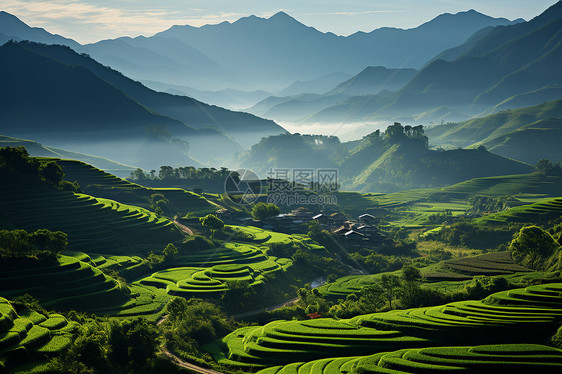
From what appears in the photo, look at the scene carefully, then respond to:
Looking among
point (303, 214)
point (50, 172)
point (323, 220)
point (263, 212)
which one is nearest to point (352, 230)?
point (323, 220)

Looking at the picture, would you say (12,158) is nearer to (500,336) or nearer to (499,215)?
(500,336)

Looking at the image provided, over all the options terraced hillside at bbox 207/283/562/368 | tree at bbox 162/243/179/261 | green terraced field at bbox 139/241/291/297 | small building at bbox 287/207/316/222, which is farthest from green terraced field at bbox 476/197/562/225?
tree at bbox 162/243/179/261

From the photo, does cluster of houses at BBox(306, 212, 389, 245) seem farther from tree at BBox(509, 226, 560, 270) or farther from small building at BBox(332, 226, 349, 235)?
tree at BBox(509, 226, 560, 270)

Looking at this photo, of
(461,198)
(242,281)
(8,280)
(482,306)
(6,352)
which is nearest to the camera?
(6,352)

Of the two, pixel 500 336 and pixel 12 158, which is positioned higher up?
pixel 12 158

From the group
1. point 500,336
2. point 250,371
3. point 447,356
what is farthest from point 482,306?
point 250,371

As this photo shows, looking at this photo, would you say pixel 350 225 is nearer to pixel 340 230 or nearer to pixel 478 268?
pixel 340 230

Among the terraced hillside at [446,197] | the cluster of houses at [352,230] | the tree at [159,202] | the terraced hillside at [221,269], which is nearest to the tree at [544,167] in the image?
the terraced hillside at [446,197]
